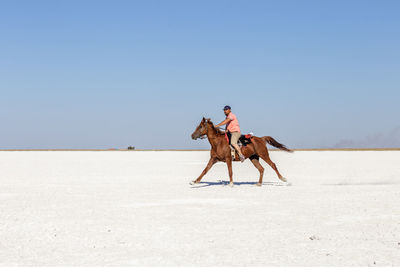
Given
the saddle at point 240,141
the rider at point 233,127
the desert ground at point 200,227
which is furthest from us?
the saddle at point 240,141

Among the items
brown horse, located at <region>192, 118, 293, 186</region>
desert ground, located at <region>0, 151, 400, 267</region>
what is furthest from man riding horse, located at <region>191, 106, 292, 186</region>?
desert ground, located at <region>0, 151, 400, 267</region>

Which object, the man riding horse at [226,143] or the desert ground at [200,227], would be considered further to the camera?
the man riding horse at [226,143]

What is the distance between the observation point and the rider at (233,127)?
16.1 metres

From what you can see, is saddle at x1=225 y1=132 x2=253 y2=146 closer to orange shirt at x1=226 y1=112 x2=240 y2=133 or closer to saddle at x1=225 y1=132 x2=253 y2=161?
saddle at x1=225 y1=132 x2=253 y2=161

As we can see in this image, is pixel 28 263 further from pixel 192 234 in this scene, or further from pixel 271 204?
pixel 271 204

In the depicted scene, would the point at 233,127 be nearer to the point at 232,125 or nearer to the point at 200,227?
the point at 232,125

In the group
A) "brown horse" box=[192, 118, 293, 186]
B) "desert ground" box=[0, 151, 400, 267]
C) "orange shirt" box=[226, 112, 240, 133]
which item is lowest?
"desert ground" box=[0, 151, 400, 267]

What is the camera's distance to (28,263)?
631cm

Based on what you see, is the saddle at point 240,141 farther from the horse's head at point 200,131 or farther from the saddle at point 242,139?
the horse's head at point 200,131

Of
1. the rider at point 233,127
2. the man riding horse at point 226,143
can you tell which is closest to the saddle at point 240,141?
the man riding horse at point 226,143

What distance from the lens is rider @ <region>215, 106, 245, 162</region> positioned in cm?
1609

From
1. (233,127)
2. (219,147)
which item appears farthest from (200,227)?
(233,127)

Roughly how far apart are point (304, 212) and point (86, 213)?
462cm

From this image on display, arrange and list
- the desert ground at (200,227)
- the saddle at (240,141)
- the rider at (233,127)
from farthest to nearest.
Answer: the saddle at (240,141) < the rider at (233,127) < the desert ground at (200,227)
